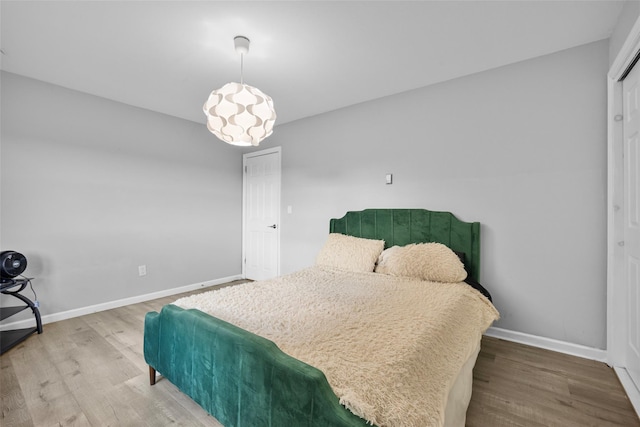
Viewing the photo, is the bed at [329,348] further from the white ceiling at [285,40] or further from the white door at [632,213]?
the white ceiling at [285,40]

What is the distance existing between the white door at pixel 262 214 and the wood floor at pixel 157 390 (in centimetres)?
202

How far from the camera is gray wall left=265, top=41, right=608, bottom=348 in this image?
2111 millimetres

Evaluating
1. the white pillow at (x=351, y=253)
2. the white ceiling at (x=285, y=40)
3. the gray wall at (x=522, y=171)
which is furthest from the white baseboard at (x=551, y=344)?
the white ceiling at (x=285, y=40)

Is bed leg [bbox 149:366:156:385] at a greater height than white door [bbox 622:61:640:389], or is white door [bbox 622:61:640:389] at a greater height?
white door [bbox 622:61:640:389]

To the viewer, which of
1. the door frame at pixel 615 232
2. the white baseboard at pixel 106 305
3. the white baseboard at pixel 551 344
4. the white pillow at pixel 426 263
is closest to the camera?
the door frame at pixel 615 232

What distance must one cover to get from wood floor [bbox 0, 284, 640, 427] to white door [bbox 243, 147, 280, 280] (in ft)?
6.64

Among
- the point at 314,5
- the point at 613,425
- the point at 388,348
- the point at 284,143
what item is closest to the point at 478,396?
the point at 613,425

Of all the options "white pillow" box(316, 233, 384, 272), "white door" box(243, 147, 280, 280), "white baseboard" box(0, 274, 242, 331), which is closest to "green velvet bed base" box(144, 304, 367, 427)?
"white pillow" box(316, 233, 384, 272)

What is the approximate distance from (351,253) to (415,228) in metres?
0.71

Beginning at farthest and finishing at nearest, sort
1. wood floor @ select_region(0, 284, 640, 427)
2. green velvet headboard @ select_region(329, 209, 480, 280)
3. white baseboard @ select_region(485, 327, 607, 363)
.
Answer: green velvet headboard @ select_region(329, 209, 480, 280) → white baseboard @ select_region(485, 327, 607, 363) → wood floor @ select_region(0, 284, 640, 427)

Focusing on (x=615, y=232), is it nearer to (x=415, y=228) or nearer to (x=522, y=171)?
(x=522, y=171)

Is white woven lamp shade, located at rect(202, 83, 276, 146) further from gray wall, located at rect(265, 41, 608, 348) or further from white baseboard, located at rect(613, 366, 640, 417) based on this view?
white baseboard, located at rect(613, 366, 640, 417)

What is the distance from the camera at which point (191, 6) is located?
1747 mm

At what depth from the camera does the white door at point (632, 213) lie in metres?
1.72
